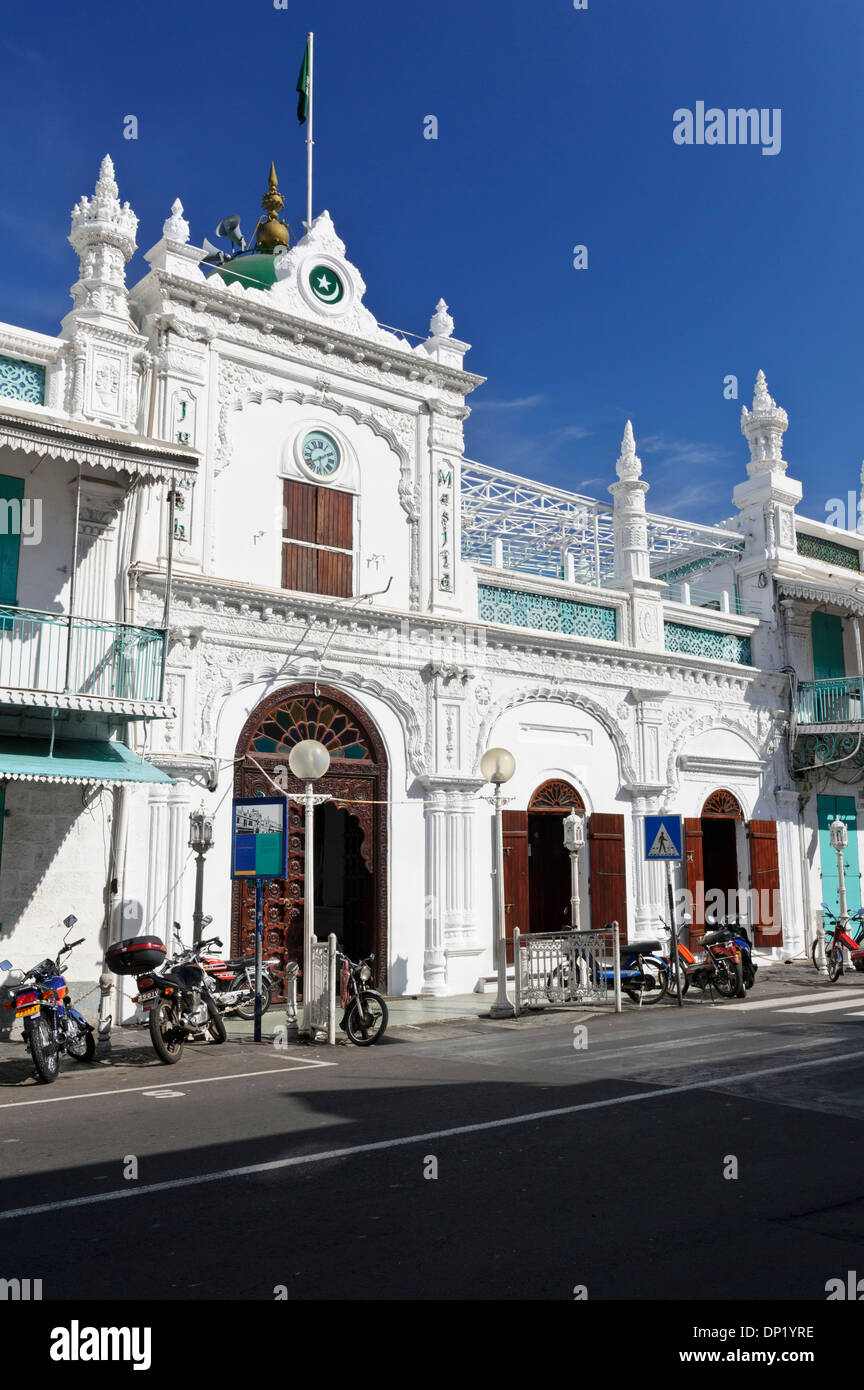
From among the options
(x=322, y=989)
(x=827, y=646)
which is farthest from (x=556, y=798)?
(x=827, y=646)

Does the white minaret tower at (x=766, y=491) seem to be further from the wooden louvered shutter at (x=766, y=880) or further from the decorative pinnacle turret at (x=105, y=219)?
the decorative pinnacle turret at (x=105, y=219)

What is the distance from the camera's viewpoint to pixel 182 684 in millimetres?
14375

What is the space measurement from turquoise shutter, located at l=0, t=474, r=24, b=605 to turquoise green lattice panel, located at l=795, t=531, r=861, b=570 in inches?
665

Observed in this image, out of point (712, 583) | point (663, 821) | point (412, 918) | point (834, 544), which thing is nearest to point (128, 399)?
point (412, 918)

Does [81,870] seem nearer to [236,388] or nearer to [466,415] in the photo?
[236,388]

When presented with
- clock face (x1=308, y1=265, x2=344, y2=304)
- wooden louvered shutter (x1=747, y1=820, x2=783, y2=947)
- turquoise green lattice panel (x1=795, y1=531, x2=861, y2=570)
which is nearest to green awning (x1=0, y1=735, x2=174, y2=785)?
clock face (x1=308, y1=265, x2=344, y2=304)

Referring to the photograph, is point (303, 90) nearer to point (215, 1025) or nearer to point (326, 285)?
point (326, 285)

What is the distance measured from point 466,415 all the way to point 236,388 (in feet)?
13.8

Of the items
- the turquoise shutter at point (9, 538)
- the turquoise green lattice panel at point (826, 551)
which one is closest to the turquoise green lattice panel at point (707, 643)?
the turquoise green lattice panel at point (826, 551)

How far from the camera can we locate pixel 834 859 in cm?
2317

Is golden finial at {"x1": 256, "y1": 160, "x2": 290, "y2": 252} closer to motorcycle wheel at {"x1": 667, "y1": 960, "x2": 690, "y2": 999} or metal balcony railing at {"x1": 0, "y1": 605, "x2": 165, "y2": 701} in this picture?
metal balcony railing at {"x1": 0, "y1": 605, "x2": 165, "y2": 701}

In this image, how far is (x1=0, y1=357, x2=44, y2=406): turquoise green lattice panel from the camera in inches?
539

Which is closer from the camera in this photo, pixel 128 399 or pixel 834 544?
pixel 128 399

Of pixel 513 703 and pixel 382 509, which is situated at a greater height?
Result: pixel 382 509
